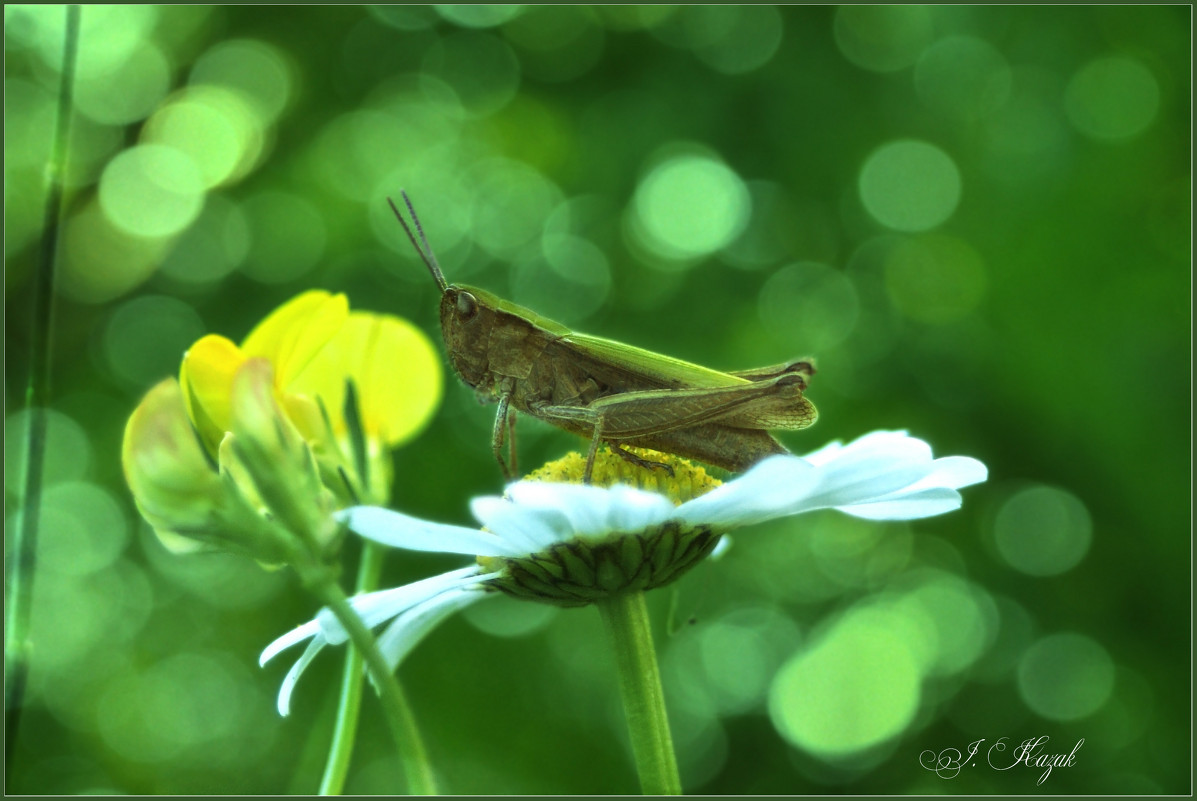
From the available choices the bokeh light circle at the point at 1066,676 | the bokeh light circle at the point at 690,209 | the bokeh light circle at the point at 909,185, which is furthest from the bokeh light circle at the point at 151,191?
the bokeh light circle at the point at 1066,676

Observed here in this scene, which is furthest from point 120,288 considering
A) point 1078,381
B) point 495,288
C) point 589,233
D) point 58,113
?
point 1078,381

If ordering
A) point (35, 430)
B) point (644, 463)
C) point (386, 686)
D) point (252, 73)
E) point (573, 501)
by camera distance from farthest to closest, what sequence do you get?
1. point (252, 73)
2. point (644, 463)
3. point (573, 501)
4. point (35, 430)
5. point (386, 686)

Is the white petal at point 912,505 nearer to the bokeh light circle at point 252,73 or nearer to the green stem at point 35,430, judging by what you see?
the green stem at point 35,430

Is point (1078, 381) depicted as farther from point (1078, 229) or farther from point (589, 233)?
point (589, 233)

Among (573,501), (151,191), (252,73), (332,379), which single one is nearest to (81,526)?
(151,191)

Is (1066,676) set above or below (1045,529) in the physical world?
below

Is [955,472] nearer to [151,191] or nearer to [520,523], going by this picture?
[520,523]

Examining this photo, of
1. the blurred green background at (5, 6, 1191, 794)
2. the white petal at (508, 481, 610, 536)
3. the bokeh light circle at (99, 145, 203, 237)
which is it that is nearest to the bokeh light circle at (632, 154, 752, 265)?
the blurred green background at (5, 6, 1191, 794)
